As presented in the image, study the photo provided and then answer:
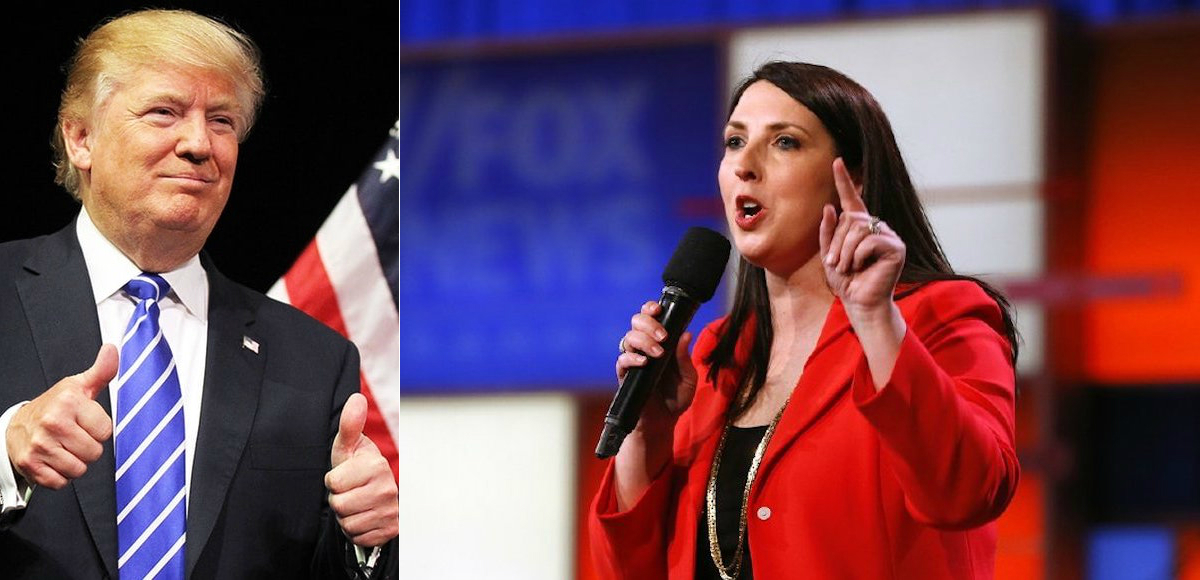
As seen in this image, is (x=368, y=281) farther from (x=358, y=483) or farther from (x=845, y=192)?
(x=845, y=192)

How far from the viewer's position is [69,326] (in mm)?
2746

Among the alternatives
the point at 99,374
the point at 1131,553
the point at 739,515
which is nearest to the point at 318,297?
the point at 99,374

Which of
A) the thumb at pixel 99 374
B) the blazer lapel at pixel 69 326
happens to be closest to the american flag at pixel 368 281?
the blazer lapel at pixel 69 326

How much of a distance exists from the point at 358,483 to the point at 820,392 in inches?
35.1

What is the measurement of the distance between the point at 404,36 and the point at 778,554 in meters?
1.73

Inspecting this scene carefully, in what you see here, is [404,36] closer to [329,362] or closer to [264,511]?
[329,362]

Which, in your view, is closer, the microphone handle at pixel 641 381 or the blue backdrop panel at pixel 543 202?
the microphone handle at pixel 641 381

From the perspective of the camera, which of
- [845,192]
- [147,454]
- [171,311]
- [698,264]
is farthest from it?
[171,311]

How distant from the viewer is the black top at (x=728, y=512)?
2279 mm

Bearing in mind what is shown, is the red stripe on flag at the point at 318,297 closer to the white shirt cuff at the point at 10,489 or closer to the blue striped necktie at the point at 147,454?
the blue striped necktie at the point at 147,454

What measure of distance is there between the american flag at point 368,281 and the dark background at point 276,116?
0.03 metres

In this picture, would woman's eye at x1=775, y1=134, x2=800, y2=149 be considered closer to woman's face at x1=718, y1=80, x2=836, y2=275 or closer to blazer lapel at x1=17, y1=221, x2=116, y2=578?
woman's face at x1=718, y1=80, x2=836, y2=275

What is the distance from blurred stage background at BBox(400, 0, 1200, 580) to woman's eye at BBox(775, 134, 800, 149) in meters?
0.43

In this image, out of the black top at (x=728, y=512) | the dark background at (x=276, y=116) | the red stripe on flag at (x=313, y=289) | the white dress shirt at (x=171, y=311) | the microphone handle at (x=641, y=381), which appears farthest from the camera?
the red stripe on flag at (x=313, y=289)
